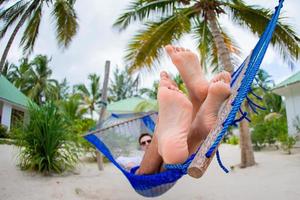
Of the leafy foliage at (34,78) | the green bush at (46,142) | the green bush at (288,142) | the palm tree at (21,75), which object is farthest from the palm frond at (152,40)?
the palm tree at (21,75)

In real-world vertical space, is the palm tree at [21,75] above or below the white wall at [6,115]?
above

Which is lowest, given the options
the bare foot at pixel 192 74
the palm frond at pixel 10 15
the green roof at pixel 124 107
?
the bare foot at pixel 192 74

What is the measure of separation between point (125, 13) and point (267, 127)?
4746 millimetres

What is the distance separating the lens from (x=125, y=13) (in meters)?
5.28

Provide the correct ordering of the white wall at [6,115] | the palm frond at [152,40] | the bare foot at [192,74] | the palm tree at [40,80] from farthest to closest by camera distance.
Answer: the palm tree at [40,80], the white wall at [6,115], the palm frond at [152,40], the bare foot at [192,74]

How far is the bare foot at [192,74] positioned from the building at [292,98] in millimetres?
6015

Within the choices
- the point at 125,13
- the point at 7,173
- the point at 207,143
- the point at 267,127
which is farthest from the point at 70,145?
the point at 267,127

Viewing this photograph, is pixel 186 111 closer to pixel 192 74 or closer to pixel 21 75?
pixel 192 74

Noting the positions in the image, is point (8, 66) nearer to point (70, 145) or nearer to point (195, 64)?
point (70, 145)

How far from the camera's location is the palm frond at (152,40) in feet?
17.1

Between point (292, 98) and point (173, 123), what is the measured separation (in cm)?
696

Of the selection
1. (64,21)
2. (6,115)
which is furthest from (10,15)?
(6,115)

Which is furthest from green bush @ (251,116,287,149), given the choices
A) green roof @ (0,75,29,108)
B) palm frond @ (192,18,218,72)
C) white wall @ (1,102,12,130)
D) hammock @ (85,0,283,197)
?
white wall @ (1,102,12,130)

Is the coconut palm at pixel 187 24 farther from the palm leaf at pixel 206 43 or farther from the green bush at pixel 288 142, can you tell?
the green bush at pixel 288 142
